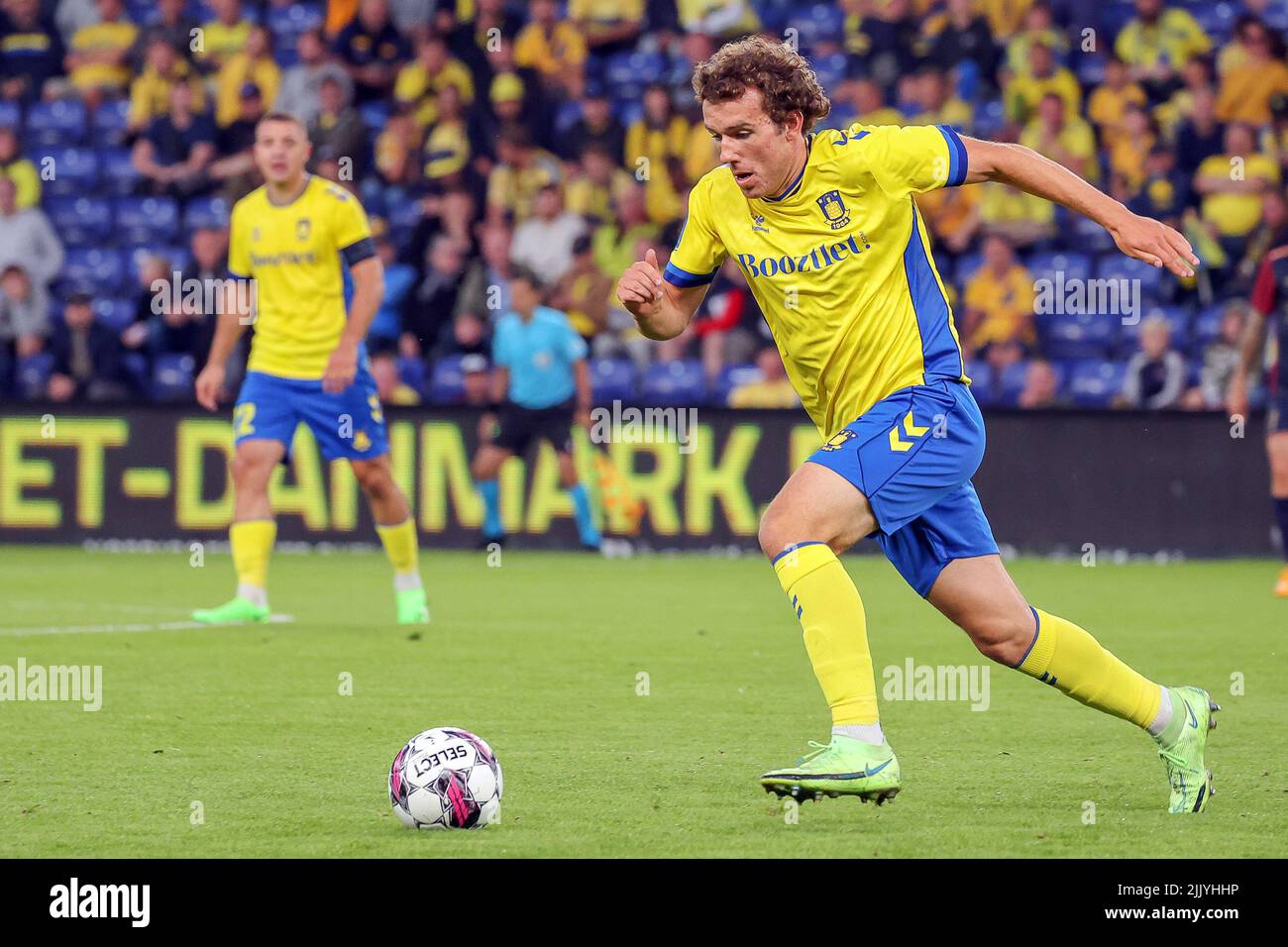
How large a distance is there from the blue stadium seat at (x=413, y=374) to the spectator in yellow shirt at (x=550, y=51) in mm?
3387

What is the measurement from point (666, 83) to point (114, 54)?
18.3 ft

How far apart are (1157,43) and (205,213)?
8.89 metres

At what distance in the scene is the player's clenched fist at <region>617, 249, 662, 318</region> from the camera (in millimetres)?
5762

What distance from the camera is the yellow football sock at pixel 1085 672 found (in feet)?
18.9

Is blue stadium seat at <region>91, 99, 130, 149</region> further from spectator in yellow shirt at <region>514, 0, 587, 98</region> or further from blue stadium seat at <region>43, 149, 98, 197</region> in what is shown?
spectator in yellow shirt at <region>514, 0, 587, 98</region>

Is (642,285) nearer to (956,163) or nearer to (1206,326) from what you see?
(956,163)

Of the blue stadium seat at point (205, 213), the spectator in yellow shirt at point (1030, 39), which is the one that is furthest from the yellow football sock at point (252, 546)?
the spectator in yellow shirt at point (1030, 39)

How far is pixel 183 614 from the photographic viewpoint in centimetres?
1152

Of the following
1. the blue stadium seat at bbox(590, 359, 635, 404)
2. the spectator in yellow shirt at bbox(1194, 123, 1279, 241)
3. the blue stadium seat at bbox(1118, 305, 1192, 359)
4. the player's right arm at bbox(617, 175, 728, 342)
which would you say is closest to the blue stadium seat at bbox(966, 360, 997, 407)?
the blue stadium seat at bbox(1118, 305, 1192, 359)

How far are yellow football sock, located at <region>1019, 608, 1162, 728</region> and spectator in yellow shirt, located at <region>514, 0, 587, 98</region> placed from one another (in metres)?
14.7

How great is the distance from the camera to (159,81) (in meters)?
20.2

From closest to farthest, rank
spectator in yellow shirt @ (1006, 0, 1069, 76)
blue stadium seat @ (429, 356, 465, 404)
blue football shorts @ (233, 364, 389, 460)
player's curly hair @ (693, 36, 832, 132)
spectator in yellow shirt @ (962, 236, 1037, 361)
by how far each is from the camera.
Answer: player's curly hair @ (693, 36, 832, 132) < blue football shorts @ (233, 364, 389, 460) < spectator in yellow shirt @ (962, 236, 1037, 361) < blue stadium seat @ (429, 356, 465, 404) < spectator in yellow shirt @ (1006, 0, 1069, 76)

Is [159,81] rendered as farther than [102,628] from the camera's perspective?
Yes

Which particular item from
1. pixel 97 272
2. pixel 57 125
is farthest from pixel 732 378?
pixel 57 125
